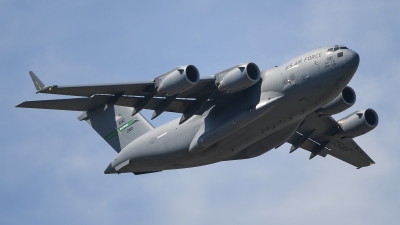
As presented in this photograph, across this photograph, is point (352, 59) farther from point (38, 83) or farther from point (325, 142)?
point (38, 83)

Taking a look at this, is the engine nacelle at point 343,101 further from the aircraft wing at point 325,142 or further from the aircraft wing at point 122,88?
the aircraft wing at point 122,88

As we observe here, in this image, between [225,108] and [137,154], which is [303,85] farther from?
[137,154]

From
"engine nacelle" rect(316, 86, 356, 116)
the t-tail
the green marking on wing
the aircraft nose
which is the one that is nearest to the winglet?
the t-tail

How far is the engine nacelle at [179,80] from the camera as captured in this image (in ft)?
68.6

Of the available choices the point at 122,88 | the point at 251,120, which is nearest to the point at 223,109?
the point at 251,120

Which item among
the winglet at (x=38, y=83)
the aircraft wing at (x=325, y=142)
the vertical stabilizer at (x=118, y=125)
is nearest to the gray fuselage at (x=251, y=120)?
the vertical stabilizer at (x=118, y=125)

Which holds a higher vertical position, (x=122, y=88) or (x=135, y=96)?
(x=122, y=88)

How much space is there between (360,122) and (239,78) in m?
6.37

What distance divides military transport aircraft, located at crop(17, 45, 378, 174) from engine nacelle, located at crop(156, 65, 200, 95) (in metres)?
0.03

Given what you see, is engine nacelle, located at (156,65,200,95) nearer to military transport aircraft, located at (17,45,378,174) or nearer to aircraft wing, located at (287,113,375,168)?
military transport aircraft, located at (17,45,378,174)

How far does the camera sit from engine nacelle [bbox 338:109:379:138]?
1002 inches

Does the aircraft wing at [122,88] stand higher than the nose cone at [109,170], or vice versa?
the aircraft wing at [122,88]

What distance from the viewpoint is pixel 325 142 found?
26891 millimetres

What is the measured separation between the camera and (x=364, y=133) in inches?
1009
